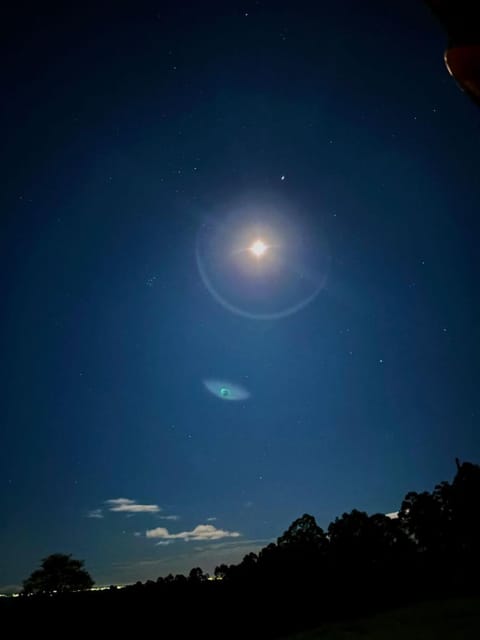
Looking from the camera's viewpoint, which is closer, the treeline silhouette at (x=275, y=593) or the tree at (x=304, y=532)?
the treeline silhouette at (x=275, y=593)

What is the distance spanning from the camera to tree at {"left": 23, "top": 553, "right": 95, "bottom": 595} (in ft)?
188

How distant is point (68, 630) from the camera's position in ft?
55.1

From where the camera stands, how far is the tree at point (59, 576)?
5744 cm

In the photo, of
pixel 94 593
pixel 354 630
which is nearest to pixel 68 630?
pixel 94 593

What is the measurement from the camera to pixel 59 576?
59.9 m

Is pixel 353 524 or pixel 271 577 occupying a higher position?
pixel 353 524

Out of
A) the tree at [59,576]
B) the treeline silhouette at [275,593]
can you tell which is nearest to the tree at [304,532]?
the treeline silhouette at [275,593]

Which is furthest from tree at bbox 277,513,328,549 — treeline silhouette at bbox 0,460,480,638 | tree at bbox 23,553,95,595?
tree at bbox 23,553,95,595

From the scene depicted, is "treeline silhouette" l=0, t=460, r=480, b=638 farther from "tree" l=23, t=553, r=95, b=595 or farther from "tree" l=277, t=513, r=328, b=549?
"tree" l=23, t=553, r=95, b=595

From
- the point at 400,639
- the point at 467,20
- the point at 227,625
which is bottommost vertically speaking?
the point at 400,639

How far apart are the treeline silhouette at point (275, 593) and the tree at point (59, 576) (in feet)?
157

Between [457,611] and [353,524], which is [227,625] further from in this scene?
[353,524]

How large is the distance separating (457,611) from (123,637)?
21.8 meters

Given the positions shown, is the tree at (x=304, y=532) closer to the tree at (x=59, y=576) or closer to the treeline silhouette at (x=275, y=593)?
the treeline silhouette at (x=275, y=593)
